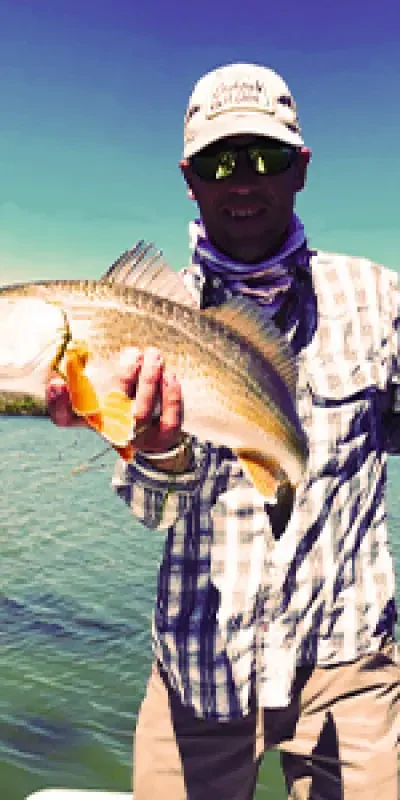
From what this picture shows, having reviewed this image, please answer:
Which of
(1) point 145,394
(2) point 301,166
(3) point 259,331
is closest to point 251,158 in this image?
(2) point 301,166

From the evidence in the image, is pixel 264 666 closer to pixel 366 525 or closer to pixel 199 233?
pixel 366 525

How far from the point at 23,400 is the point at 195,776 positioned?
1.81m

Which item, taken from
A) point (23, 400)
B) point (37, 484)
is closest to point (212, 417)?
point (23, 400)

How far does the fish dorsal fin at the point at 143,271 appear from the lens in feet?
8.36

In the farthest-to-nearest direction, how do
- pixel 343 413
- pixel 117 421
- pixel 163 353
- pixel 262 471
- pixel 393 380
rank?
pixel 393 380, pixel 343 413, pixel 262 471, pixel 163 353, pixel 117 421

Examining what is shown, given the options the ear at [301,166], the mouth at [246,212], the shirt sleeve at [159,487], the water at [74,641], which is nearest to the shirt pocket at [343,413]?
the shirt sleeve at [159,487]

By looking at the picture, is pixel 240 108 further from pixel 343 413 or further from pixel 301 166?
pixel 343 413

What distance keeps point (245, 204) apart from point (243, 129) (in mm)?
299

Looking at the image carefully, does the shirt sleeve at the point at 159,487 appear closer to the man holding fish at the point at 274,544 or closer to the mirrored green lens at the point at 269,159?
the man holding fish at the point at 274,544

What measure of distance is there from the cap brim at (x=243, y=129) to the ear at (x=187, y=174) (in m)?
0.15

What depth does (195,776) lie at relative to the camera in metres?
3.17

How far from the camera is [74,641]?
9.23m

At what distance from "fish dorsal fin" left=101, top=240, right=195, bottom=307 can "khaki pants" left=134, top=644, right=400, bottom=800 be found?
5.53 ft

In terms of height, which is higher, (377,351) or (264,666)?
(377,351)
